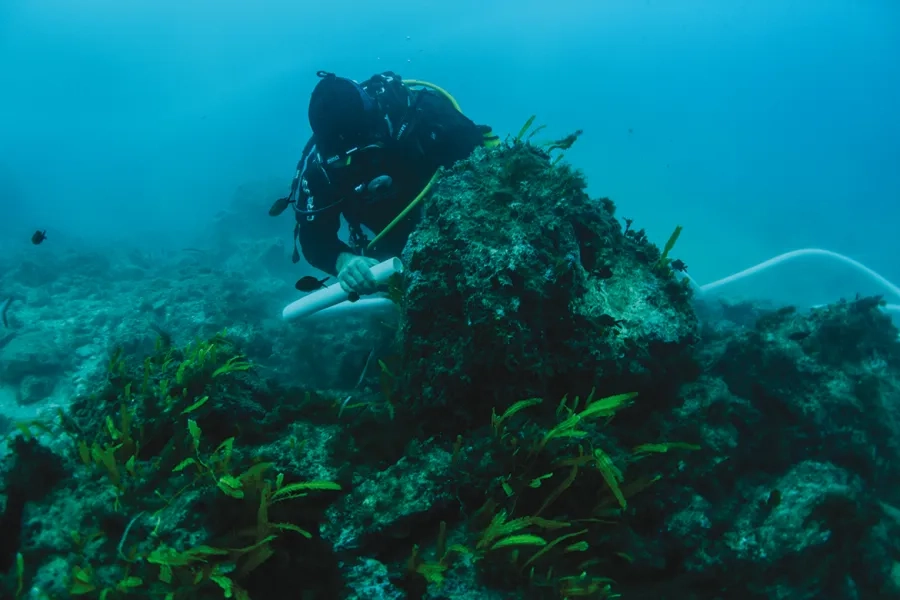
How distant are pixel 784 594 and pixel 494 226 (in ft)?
9.33

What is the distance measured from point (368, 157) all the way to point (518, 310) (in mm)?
3169

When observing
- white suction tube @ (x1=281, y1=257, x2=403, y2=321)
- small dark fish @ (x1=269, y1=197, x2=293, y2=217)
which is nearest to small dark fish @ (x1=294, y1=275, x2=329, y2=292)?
white suction tube @ (x1=281, y1=257, x2=403, y2=321)

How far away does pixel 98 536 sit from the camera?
212 cm

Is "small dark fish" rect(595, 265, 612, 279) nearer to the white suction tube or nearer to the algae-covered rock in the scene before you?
the algae-covered rock

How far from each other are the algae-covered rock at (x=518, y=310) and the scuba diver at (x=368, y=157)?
5.90ft

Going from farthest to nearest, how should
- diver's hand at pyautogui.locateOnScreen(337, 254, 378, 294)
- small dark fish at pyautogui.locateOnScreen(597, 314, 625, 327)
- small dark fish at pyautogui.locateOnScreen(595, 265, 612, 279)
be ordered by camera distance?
diver's hand at pyautogui.locateOnScreen(337, 254, 378, 294), small dark fish at pyautogui.locateOnScreen(595, 265, 612, 279), small dark fish at pyautogui.locateOnScreen(597, 314, 625, 327)

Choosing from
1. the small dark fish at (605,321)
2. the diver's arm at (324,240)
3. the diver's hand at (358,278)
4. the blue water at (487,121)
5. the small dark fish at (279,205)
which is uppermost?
the blue water at (487,121)

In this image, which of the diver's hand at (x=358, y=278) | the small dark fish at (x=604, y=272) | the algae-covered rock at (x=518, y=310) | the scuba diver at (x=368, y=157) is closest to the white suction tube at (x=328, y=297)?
the diver's hand at (x=358, y=278)

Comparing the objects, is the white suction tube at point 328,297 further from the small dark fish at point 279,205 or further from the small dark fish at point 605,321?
the small dark fish at point 605,321

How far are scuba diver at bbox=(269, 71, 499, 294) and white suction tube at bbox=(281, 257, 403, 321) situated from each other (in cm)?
44

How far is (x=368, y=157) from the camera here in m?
5.10

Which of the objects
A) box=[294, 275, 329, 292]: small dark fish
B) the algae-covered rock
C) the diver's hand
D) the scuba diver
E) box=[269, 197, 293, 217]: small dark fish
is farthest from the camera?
box=[269, 197, 293, 217]: small dark fish

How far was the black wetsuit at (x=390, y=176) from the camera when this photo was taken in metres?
5.19

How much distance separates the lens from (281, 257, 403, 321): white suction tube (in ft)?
13.2
